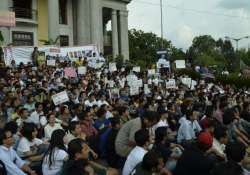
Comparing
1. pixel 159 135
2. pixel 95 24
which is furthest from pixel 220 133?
pixel 95 24

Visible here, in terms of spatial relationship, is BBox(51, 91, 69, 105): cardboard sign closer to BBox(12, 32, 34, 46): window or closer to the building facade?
the building facade

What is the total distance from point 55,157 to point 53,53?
22.2 m

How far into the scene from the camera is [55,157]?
23.4 feet

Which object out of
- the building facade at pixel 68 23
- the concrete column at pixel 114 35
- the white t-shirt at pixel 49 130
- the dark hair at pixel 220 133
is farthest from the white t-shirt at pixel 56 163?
the concrete column at pixel 114 35

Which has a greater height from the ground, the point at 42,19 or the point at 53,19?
the point at 42,19

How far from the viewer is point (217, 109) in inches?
543

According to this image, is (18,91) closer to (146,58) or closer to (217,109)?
(217,109)

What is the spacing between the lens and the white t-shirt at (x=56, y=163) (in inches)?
278

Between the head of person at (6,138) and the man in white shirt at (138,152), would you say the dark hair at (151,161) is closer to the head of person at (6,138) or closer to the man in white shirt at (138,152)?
the man in white shirt at (138,152)

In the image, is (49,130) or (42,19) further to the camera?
(42,19)

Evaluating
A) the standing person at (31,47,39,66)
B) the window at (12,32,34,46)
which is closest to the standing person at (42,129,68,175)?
the standing person at (31,47,39,66)

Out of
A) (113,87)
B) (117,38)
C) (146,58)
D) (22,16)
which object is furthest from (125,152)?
(146,58)

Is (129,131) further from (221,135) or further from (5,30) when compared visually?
(5,30)

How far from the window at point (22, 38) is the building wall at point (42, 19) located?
1.10 m
